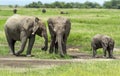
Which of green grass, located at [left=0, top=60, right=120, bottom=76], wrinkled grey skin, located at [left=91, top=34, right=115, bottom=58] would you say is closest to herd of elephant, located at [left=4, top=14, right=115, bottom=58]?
wrinkled grey skin, located at [left=91, top=34, right=115, bottom=58]

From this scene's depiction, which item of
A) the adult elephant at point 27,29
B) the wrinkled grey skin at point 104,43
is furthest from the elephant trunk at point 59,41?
the wrinkled grey skin at point 104,43

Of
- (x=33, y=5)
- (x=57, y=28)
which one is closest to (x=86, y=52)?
(x=57, y=28)

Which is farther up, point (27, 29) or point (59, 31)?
point (27, 29)

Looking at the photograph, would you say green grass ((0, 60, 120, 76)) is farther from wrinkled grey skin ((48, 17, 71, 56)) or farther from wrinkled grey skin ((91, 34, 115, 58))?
wrinkled grey skin ((91, 34, 115, 58))

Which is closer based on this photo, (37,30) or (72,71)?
(72,71)

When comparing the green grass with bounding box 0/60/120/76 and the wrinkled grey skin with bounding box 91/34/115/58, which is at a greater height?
the green grass with bounding box 0/60/120/76

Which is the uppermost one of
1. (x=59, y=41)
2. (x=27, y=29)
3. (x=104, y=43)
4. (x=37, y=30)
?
(x=27, y=29)

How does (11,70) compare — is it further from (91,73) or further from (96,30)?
(96,30)

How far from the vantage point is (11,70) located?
61.2 feet

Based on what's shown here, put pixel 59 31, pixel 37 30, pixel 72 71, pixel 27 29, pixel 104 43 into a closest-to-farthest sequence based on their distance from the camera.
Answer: pixel 72 71
pixel 59 31
pixel 27 29
pixel 37 30
pixel 104 43

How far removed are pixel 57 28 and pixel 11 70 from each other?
7.91 meters

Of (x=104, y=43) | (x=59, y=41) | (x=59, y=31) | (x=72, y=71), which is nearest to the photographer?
(x=72, y=71)

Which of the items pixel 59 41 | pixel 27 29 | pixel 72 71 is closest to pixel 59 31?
pixel 59 41

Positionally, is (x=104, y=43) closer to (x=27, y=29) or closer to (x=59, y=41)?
(x=59, y=41)
